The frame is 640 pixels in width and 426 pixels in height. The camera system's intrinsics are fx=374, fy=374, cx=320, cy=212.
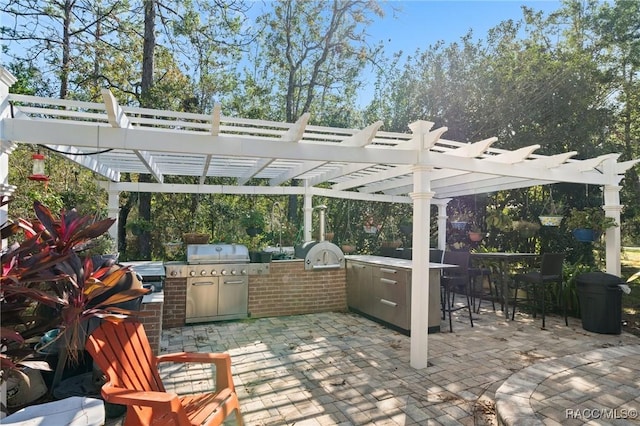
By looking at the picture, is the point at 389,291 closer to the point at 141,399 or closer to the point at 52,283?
the point at 141,399

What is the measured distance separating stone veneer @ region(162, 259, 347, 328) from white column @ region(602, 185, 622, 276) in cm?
428

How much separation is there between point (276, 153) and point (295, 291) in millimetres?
3365

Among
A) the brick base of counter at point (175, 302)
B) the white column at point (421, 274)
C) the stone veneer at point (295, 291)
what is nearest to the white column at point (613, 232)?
the white column at point (421, 274)

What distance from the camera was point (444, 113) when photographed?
34.2ft

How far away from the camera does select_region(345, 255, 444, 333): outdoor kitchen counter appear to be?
17.3ft

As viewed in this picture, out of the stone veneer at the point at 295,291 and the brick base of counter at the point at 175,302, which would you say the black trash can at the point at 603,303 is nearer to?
the stone veneer at the point at 295,291

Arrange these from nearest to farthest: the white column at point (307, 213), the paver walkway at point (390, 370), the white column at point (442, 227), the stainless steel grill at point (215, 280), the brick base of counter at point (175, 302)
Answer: the paver walkway at point (390, 370), the brick base of counter at point (175, 302), the stainless steel grill at point (215, 280), the white column at point (307, 213), the white column at point (442, 227)

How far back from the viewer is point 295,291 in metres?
6.48

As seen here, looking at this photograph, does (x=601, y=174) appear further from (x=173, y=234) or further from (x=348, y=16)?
(x=173, y=234)

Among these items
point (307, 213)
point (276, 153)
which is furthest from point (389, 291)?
point (276, 153)

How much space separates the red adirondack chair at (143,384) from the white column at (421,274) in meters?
2.20

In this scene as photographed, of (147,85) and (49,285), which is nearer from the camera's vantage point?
(49,285)

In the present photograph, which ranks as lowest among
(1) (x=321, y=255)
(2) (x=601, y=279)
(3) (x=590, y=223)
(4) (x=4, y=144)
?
(2) (x=601, y=279)

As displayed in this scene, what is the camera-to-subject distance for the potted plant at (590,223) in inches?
229
